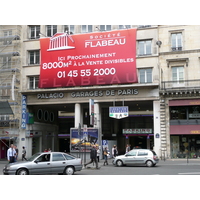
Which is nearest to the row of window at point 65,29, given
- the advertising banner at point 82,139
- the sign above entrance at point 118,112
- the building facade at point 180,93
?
the building facade at point 180,93

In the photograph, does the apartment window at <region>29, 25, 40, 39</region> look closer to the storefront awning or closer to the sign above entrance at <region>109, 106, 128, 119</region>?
the storefront awning

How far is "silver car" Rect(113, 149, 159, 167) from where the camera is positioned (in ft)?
80.3

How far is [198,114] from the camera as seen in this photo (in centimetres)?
3228

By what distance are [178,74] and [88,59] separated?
10.6 meters

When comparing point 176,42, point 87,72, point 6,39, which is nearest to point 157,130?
point 176,42

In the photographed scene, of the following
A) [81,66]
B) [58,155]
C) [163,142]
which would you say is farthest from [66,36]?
[58,155]

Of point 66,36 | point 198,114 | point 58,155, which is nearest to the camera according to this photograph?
point 58,155

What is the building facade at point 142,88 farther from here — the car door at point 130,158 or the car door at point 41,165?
the car door at point 41,165

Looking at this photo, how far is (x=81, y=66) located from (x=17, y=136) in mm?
11743

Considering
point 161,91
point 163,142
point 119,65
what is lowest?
point 163,142

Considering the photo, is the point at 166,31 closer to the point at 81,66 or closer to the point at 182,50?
the point at 182,50

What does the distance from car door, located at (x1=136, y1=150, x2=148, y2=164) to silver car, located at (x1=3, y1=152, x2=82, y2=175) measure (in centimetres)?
737

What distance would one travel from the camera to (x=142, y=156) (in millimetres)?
24688

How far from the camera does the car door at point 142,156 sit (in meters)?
24.6
